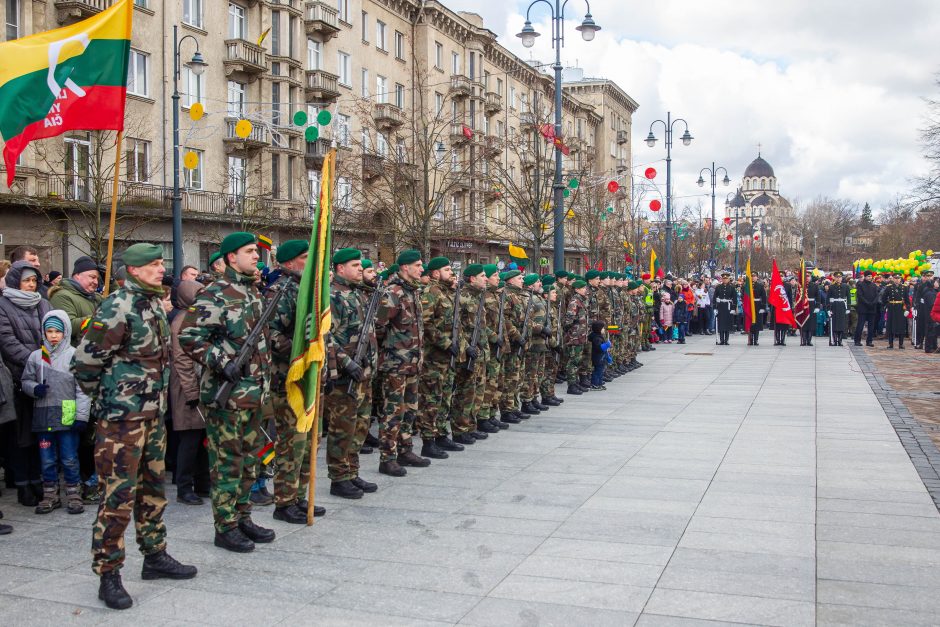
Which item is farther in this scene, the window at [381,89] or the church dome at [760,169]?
the church dome at [760,169]

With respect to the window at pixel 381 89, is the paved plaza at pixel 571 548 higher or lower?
lower

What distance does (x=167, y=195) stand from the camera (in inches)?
1238

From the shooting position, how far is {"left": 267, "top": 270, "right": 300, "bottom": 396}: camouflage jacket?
718 cm

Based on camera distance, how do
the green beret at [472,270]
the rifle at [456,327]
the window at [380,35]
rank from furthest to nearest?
the window at [380,35] → the green beret at [472,270] → the rifle at [456,327]

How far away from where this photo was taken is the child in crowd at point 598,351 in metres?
15.9

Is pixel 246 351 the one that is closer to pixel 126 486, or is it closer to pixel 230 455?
pixel 230 455

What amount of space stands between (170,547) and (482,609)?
2543mm

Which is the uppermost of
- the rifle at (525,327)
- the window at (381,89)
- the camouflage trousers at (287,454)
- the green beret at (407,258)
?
the window at (381,89)

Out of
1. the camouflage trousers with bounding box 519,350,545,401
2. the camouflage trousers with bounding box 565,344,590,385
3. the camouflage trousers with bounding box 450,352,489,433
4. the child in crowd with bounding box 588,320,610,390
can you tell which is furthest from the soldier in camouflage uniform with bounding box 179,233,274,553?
the child in crowd with bounding box 588,320,610,390

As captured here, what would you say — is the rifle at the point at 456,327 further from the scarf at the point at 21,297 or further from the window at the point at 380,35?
the window at the point at 380,35

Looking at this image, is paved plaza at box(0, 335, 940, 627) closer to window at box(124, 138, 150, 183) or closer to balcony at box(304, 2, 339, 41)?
window at box(124, 138, 150, 183)

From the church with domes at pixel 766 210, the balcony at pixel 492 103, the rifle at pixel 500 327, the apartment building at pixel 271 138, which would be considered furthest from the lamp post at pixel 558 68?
the church with domes at pixel 766 210

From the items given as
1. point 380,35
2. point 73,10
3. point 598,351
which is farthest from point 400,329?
point 380,35

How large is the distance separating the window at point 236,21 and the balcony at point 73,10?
777 cm
